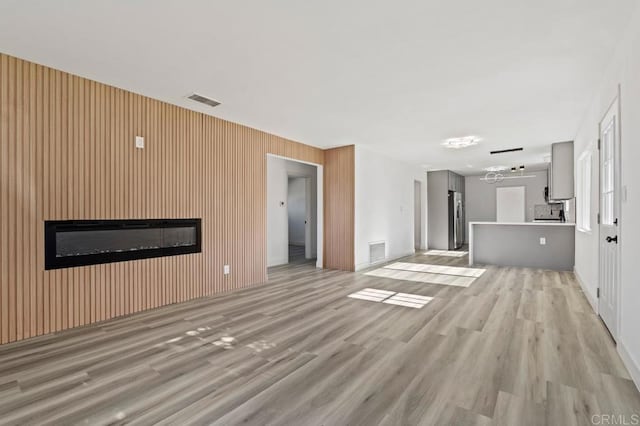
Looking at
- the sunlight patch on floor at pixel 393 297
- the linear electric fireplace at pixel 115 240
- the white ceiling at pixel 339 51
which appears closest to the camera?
the white ceiling at pixel 339 51

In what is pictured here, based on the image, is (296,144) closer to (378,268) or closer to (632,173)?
(378,268)

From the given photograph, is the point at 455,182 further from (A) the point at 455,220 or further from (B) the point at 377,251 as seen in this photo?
(B) the point at 377,251

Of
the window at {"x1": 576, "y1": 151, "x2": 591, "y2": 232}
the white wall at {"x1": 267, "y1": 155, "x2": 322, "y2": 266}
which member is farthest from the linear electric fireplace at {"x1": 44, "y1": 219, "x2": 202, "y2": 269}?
the window at {"x1": 576, "y1": 151, "x2": 591, "y2": 232}

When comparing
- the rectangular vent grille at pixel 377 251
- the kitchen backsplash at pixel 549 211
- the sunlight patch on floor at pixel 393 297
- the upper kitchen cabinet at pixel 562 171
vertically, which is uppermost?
the upper kitchen cabinet at pixel 562 171

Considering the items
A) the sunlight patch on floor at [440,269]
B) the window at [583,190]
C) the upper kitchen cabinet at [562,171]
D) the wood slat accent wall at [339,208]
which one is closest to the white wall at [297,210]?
the wood slat accent wall at [339,208]

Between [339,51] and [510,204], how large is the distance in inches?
418

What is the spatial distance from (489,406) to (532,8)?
2.67 metres

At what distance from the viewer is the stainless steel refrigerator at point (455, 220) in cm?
→ 980

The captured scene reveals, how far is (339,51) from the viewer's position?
9.03ft

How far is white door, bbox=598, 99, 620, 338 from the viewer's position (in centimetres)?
263

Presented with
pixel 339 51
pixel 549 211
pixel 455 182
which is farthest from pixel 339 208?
pixel 455 182

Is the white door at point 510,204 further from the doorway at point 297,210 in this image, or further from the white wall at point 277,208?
the white wall at point 277,208

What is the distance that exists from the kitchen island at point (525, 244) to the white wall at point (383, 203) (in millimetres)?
1791

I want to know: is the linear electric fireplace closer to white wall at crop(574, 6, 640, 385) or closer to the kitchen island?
white wall at crop(574, 6, 640, 385)
